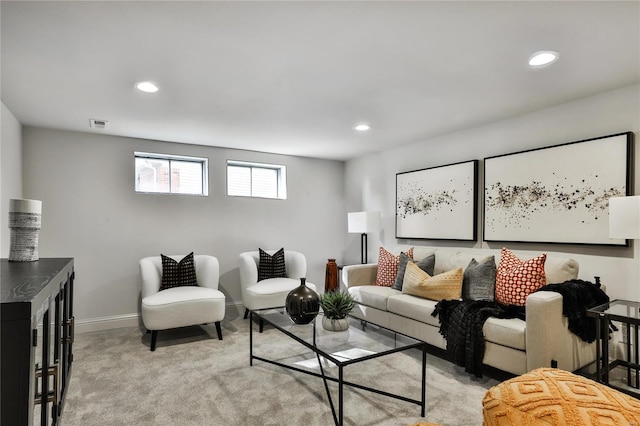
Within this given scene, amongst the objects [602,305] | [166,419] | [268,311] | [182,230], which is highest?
[182,230]

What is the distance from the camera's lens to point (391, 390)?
8.54 feet

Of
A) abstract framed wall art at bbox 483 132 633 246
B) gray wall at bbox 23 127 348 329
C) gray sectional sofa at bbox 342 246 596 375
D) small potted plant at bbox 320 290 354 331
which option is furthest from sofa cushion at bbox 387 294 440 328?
gray wall at bbox 23 127 348 329

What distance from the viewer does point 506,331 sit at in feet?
8.71

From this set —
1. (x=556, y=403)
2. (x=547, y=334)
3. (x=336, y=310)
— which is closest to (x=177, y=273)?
(x=336, y=310)

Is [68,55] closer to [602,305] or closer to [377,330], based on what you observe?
[377,330]

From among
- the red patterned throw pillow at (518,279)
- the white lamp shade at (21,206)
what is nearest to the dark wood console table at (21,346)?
the white lamp shade at (21,206)

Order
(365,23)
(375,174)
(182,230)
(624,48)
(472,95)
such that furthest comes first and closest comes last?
1. (375,174)
2. (182,230)
3. (472,95)
4. (624,48)
5. (365,23)

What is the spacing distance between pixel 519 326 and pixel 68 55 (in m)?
3.56

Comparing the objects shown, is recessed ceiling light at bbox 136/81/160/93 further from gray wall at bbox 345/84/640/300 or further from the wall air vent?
gray wall at bbox 345/84/640/300

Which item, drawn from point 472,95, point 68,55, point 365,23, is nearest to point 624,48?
point 472,95

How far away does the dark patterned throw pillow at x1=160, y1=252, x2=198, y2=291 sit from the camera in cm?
408

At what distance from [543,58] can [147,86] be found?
2829 mm

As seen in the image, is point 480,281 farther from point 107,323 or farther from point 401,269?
point 107,323

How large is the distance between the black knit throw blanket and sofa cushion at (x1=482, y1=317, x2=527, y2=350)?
4cm
